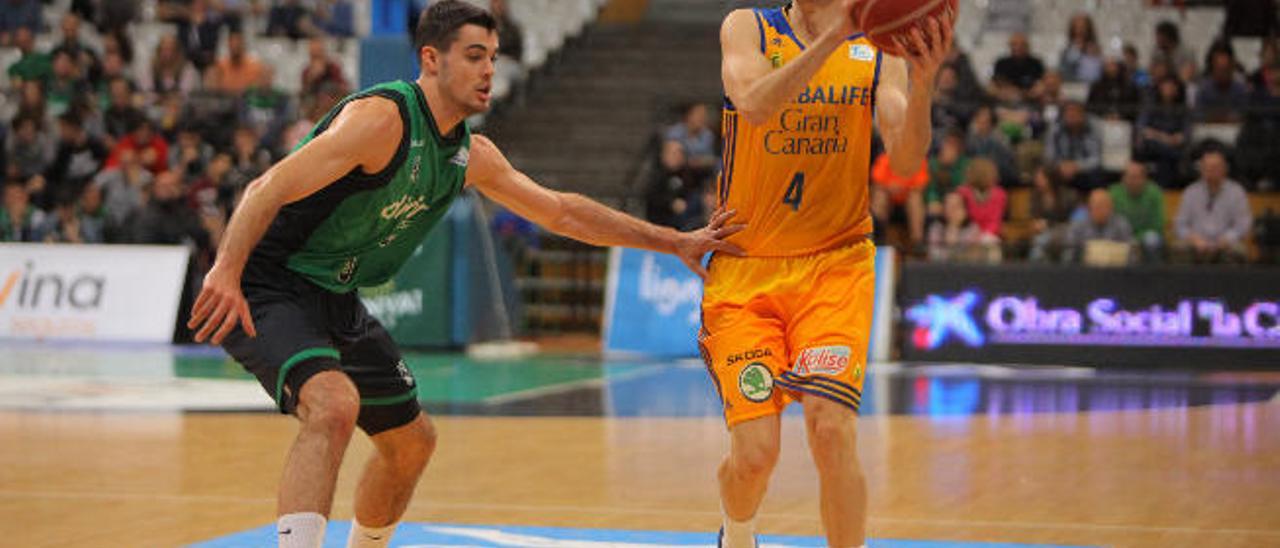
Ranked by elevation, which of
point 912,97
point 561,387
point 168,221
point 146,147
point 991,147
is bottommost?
point 561,387

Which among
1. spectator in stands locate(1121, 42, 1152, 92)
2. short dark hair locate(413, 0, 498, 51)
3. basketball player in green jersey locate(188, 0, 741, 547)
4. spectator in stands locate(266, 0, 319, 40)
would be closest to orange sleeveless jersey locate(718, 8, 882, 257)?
basketball player in green jersey locate(188, 0, 741, 547)

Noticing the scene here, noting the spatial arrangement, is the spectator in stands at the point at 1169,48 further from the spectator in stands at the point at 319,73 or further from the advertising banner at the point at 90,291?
the advertising banner at the point at 90,291

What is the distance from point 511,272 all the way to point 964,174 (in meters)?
4.25

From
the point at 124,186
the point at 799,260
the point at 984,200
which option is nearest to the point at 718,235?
the point at 799,260

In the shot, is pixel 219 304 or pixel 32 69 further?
pixel 32 69

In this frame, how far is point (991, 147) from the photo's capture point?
17219 mm

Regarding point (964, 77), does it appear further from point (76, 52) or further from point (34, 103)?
point (76, 52)

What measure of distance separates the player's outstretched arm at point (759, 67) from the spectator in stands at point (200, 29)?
56.5 ft

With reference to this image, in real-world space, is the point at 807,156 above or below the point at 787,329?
above

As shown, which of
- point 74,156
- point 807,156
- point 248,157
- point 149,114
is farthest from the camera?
point 149,114

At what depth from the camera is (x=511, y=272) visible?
1739 cm

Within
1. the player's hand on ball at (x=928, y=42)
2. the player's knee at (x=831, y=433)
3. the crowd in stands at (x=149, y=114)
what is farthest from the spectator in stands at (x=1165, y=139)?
the player's hand on ball at (x=928, y=42)

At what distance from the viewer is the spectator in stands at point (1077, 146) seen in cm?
1720

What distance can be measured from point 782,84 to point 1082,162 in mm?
12561
